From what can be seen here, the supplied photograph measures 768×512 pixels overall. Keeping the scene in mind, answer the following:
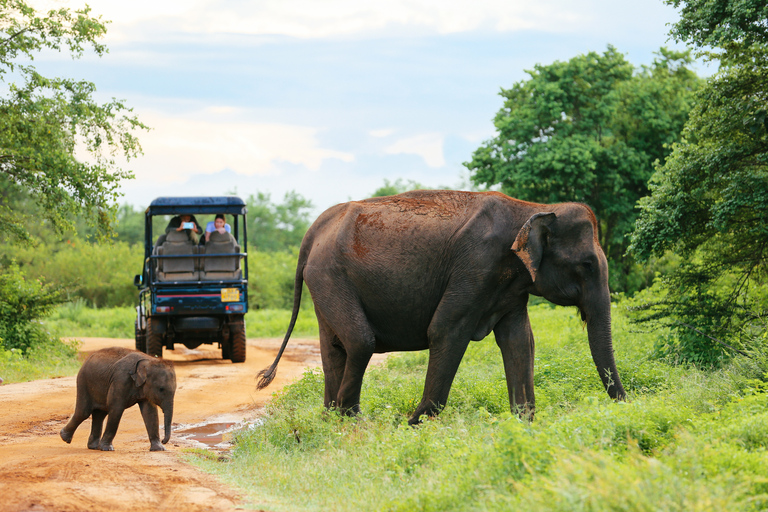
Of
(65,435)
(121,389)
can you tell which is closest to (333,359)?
(121,389)

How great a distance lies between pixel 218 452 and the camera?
27.4ft

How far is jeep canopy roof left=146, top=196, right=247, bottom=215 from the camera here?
17.1m

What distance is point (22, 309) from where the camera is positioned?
1803cm

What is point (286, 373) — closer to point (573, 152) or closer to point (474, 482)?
point (474, 482)

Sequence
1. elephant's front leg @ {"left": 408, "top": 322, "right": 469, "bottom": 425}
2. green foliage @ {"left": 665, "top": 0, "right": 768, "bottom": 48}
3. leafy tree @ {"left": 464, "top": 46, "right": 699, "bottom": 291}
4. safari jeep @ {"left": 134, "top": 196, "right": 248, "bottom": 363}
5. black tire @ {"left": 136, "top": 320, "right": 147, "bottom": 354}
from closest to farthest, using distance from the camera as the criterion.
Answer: elephant's front leg @ {"left": 408, "top": 322, "right": 469, "bottom": 425}
green foliage @ {"left": 665, "top": 0, "right": 768, "bottom": 48}
safari jeep @ {"left": 134, "top": 196, "right": 248, "bottom": 363}
black tire @ {"left": 136, "top": 320, "right": 147, "bottom": 354}
leafy tree @ {"left": 464, "top": 46, "right": 699, "bottom": 291}

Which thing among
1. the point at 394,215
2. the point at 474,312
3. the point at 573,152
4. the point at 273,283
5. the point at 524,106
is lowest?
the point at 273,283

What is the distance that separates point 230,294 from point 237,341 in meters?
1.38

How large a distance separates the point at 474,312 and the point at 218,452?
3.14m

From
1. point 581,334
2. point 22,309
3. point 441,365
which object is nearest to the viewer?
point 441,365

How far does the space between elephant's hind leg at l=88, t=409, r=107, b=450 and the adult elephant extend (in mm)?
2626

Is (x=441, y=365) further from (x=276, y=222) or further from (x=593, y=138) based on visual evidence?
(x=276, y=222)

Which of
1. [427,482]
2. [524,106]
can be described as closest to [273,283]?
[524,106]

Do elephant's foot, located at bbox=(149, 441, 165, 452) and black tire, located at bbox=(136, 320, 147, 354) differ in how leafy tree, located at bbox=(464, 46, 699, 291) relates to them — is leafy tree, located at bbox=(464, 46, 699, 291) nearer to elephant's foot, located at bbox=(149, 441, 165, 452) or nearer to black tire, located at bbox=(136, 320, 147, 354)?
black tire, located at bbox=(136, 320, 147, 354)

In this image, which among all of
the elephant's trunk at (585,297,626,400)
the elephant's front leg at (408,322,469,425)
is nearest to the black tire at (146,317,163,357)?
the elephant's front leg at (408,322,469,425)
